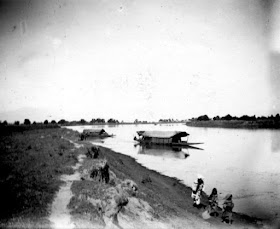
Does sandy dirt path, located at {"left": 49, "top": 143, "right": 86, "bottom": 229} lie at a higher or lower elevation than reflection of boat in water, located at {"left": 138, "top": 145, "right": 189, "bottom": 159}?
higher

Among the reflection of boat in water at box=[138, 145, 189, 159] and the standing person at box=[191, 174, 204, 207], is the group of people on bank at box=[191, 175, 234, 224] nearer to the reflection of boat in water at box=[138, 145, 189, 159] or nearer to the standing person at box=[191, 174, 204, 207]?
the standing person at box=[191, 174, 204, 207]

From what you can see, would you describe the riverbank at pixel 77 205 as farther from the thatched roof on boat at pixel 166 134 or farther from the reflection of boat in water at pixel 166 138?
the thatched roof on boat at pixel 166 134

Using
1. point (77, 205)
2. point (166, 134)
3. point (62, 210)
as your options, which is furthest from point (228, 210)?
point (166, 134)

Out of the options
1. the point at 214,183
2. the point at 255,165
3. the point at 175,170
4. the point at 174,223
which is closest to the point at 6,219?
the point at 174,223

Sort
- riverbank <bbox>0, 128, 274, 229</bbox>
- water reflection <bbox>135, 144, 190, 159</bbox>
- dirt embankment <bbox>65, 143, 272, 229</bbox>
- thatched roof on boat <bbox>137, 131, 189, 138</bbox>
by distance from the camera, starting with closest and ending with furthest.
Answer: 1. riverbank <bbox>0, 128, 274, 229</bbox>
2. dirt embankment <bbox>65, 143, 272, 229</bbox>
3. water reflection <bbox>135, 144, 190, 159</bbox>
4. thatched roof on boat <bbox>137, 131, 189, 138</bbox>

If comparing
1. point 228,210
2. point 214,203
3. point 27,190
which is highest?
point 27,190

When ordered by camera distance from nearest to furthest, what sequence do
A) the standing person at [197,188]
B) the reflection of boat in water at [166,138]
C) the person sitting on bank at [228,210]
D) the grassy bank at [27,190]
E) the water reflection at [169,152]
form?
the grassy bank at [27,190], the person sitting on bank at [228,210], the standing person at [197,188], the water reflection at [169,152], the reflection of boat in water at [166,138]

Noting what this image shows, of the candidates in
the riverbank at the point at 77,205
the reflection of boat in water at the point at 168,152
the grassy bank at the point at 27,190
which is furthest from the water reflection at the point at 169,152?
the grassy bank at the point at 27,190

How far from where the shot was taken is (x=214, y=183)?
742 inches

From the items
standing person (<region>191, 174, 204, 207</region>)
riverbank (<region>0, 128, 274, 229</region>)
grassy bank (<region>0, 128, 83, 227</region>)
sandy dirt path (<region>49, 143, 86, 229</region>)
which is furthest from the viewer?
standing person (<region>191, 174, 204, 207</region>)

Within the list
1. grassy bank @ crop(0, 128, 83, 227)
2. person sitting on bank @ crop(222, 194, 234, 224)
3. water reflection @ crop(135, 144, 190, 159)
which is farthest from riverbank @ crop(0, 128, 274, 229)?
water reflection @ crop(135, 144, 190, 159)

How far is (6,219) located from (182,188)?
555 inches

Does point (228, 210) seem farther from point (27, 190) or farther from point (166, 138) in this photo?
point (166, 138)

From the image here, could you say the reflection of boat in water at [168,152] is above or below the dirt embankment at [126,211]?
below
